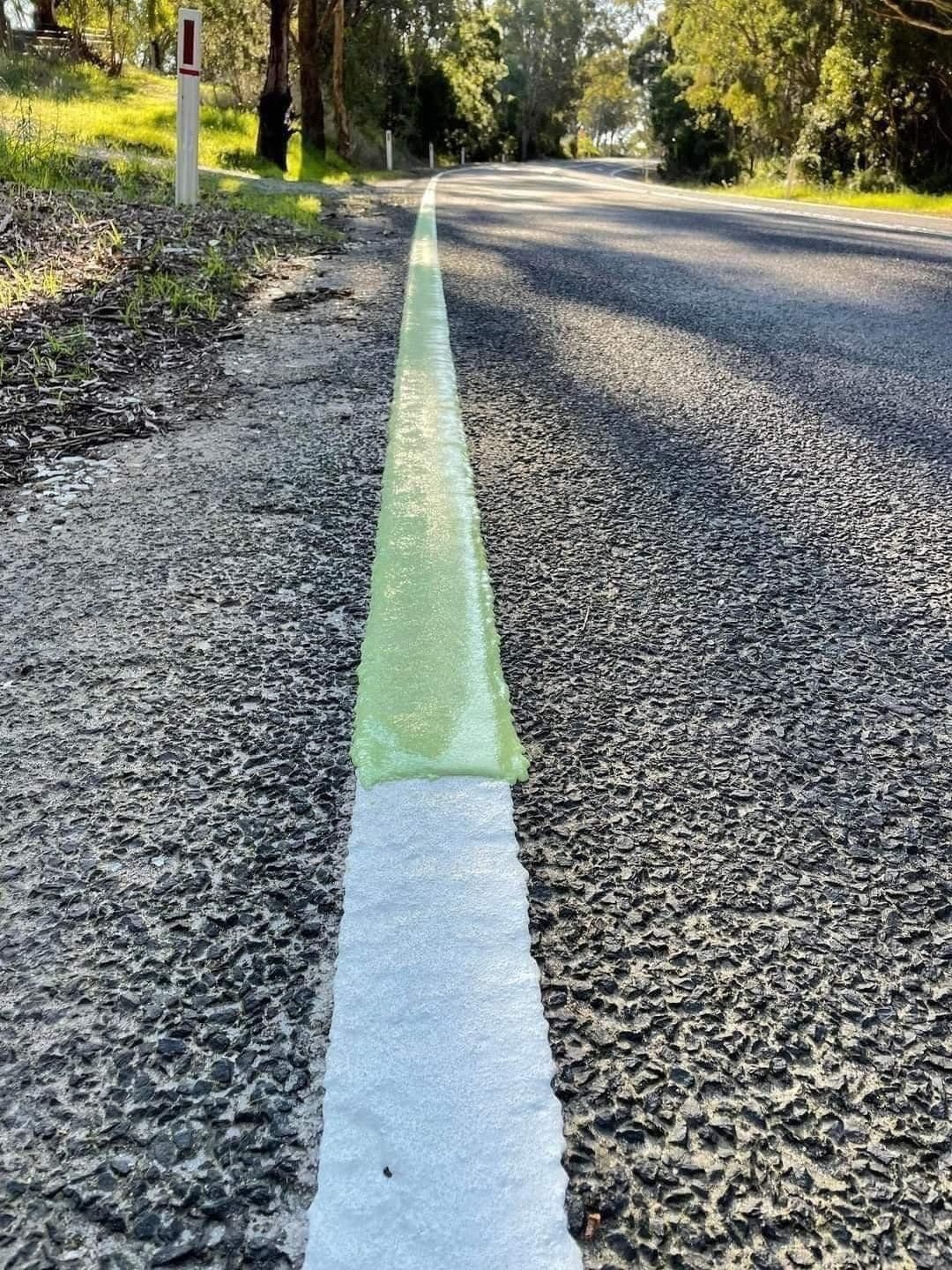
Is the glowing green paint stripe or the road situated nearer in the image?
the road

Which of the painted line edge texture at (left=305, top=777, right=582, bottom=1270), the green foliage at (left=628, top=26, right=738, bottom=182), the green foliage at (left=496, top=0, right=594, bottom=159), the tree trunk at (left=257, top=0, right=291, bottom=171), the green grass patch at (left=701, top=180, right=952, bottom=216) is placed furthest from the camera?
the green foliage at (left=496, top=0, right=594, bottom=159)

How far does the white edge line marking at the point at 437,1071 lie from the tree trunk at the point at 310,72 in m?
18.5

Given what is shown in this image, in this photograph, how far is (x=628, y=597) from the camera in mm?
1758

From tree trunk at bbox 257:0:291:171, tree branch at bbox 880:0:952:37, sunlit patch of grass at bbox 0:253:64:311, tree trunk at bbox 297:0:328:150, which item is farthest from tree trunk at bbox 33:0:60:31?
sunlit patch of grass at bbox 0:253:64:311

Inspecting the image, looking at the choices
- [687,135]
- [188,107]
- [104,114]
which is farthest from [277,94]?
[687,135]

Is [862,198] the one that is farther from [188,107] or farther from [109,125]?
[188,107]

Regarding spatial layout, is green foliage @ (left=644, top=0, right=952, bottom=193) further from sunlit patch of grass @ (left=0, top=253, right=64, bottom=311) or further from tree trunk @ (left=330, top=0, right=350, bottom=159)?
sunlit patch of grass @ (left=0, top=253, right=64, bottom=311)

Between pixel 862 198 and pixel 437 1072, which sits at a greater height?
pixel 862 198

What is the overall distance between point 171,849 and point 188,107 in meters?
6.92

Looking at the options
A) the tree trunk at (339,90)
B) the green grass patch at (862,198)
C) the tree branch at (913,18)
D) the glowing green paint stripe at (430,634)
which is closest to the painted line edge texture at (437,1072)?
the glowing green paint stripe at (430,634)

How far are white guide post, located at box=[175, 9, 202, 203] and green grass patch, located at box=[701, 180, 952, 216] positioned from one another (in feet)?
35.2

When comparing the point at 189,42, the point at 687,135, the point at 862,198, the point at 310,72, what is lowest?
the point at 189,42

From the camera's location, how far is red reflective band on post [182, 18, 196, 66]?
662 cm

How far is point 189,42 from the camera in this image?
6.66 m
